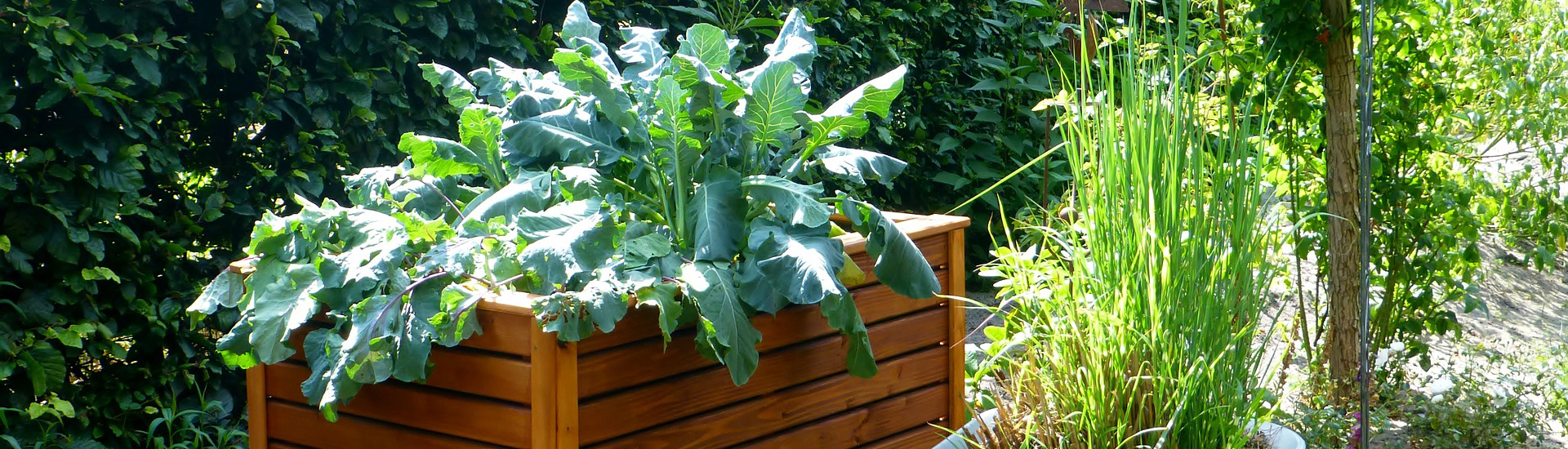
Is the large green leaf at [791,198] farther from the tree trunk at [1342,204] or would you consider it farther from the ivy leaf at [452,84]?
the tree trunk at [1342,204]

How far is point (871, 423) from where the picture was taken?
A: 8.71 ft

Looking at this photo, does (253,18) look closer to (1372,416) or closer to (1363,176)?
(1363,176)

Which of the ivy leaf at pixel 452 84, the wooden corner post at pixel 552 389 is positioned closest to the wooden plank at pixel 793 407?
the wooden corner post at pixel 552 389

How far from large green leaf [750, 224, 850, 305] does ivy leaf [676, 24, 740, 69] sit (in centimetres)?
36

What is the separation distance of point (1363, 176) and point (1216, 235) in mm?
674

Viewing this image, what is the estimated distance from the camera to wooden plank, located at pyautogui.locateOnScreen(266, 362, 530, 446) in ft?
6.89

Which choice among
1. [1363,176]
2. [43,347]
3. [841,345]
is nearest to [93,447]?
[43,347]

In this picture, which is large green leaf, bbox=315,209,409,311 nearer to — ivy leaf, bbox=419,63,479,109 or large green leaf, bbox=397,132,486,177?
large green leaf, bbox=397,132,486,177

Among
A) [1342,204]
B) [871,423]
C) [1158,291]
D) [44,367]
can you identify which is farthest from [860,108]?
[44,367]

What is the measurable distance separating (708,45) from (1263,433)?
130cm

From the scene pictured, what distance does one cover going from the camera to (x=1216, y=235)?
6.30ft

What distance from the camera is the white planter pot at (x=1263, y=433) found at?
2070 millimetres

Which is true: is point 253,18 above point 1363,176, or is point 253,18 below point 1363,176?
above

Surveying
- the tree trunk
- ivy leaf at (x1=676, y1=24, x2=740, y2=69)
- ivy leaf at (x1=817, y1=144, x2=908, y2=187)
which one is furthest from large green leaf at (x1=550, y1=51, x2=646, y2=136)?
the tree trunk
